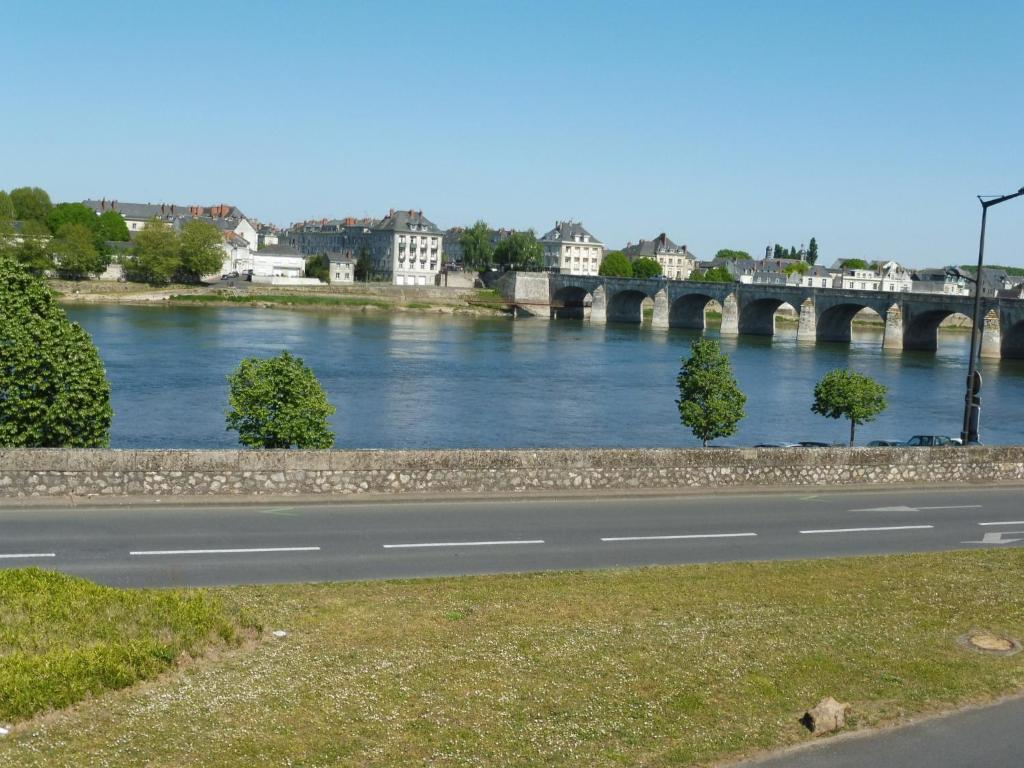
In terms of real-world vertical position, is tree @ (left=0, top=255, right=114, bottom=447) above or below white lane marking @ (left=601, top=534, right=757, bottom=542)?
above

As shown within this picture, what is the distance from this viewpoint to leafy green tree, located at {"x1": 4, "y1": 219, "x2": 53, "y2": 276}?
413ft

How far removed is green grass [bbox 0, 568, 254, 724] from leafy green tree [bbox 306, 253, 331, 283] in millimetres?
149163

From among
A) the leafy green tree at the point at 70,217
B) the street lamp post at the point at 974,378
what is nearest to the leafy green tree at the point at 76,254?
the leafy green tree at the point at 70,217

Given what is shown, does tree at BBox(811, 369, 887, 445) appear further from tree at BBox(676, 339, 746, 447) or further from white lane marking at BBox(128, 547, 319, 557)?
white lane marking at BBox(128, 547, 319, 557)

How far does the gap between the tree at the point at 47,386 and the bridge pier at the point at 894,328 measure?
92289 millimetres

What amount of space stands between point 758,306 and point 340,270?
64660mm

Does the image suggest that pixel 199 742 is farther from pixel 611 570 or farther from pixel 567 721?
pixel 611 570

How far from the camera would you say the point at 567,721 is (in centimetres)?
953

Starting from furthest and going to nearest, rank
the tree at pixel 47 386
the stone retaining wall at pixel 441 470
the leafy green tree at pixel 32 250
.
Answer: the leafy green tree at pixel 32 250 → the tree at pixel 47 386 → the stone retaining wall at pixel 441 470

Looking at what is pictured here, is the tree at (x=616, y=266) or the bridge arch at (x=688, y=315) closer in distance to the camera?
the bridge arch at (x=688, y=315)

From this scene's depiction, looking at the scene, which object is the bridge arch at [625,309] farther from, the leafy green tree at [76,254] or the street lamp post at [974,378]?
the street lamp post at [974,378]

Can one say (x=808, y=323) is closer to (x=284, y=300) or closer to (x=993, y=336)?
(x=993, y=336)

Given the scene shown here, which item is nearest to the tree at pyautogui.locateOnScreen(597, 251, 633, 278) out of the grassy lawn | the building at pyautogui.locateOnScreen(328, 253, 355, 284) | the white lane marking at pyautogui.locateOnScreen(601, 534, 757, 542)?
the building at pyautogui.locateOnScreen(328, 253, 355, 284)

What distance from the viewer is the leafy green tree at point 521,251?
16912cm
